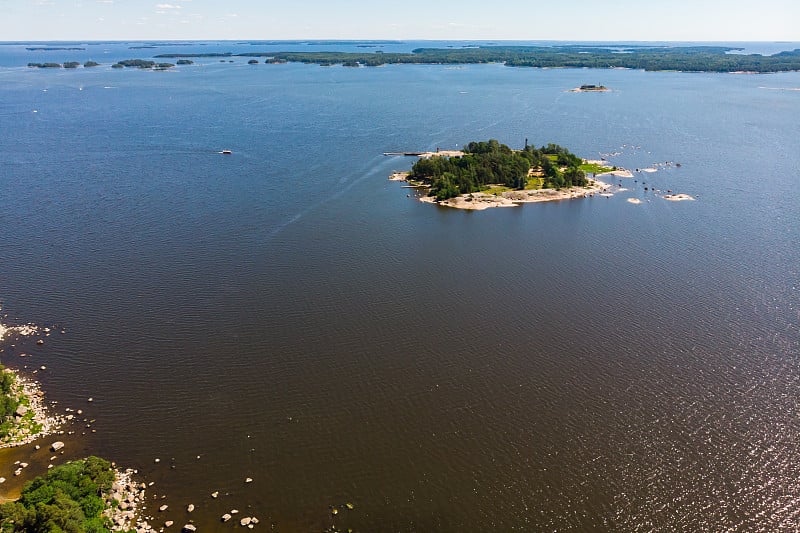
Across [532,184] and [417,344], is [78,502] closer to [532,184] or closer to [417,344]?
[417,344]

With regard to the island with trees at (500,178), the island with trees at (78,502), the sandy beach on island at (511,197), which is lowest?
the island with trees at (78,502)

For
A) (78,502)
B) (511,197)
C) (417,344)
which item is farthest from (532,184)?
(78,502)

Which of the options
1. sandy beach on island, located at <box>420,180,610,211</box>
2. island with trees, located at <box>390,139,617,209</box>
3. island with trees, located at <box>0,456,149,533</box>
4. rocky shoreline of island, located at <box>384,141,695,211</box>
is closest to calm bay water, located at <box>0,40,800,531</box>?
island with trees, located at <box>0,456,149,533</box>

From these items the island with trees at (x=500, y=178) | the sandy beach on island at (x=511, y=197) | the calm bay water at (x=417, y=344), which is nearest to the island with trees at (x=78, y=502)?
the calm bay water at (x=417, y=344)

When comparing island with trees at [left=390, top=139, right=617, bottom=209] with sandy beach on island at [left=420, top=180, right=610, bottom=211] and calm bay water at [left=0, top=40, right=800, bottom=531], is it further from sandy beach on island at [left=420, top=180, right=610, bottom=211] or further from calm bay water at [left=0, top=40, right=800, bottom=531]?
calm bay water at [left=0, top=40, right=800, bottom=531]

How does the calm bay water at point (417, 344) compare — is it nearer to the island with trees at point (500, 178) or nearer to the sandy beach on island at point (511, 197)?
the sandy beach on island at point (511, 197)

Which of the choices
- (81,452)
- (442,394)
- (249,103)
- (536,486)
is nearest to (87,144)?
(249,103)

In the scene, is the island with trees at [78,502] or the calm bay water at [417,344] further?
the calm bay water at [417,344]

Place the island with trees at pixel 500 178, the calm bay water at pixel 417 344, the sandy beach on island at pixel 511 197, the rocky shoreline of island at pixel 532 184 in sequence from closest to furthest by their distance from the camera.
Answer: the calm bay water at pixel 417 344 → the sandy beach on island at pixel 511 197 → the rocky shoreline of island at pixel 532 184 → the island with trees at pixel 500 178
